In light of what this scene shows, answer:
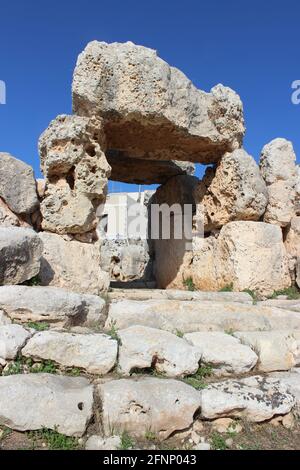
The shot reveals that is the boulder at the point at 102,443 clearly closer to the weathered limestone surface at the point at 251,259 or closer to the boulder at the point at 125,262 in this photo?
the weathered limestone surface at the point at 251,259

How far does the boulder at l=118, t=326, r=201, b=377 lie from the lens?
336cm

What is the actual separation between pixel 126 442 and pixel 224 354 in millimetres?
1328

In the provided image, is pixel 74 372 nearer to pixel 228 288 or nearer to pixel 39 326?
pixel 39 326

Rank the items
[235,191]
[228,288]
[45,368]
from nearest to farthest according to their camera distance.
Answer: [45,368] < [228,288] < [235,191]

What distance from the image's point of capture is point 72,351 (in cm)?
332

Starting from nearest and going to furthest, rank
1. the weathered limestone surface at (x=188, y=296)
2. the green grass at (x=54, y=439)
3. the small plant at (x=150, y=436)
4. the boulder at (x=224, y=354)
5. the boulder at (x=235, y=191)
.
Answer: the green grass at (x=54, y=439) → the small plant at (x=150, y=436) → the boulder at (x=224, y=354) → the weathered limestone surface at (x=188, y=296) → the boulder at (x=235, y=191)

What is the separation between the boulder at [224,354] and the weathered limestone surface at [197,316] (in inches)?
19.2

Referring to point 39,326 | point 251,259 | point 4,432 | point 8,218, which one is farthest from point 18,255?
point 251,259

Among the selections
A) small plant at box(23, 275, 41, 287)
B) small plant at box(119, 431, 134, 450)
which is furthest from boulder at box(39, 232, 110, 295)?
small plant at box(119, 431, 134, 450)

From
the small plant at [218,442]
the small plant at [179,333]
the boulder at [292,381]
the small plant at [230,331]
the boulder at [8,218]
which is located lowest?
the small plant at [218,442]

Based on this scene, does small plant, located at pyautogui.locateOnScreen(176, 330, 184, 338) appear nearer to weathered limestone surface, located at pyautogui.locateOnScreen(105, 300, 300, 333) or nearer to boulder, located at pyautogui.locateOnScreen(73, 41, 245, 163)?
weathered limestone surface, located at pyautogui.locateOnScreen(105, 300, 300, 333)

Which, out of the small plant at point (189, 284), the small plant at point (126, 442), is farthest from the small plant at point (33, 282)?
the small plant at point (189, 284)

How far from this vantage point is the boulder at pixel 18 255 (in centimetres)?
407
